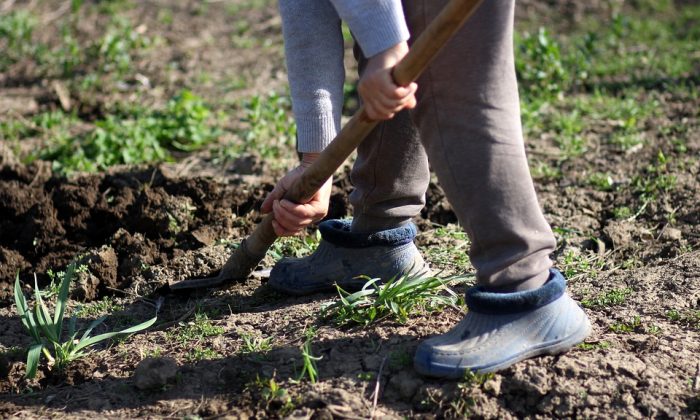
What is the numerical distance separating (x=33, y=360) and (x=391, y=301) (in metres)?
1.14

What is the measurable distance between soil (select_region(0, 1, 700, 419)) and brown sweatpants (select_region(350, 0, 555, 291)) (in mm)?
351

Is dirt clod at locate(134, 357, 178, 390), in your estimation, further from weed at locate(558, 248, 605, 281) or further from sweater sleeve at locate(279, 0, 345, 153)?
weed at locate(558, 248, 605, 281)

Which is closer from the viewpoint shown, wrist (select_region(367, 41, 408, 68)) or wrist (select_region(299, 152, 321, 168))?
wrist (select_region(367, 41, 408, 68))

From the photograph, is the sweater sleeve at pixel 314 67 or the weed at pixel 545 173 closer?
the sweater sleeve at pixel 314 67

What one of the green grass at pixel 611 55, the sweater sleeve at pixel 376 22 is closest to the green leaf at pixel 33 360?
the sweater sleeve at pixel 376 22

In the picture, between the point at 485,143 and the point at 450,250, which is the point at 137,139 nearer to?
the point at 450,250

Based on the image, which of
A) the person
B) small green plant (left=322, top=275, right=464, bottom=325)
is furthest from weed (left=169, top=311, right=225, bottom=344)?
the person

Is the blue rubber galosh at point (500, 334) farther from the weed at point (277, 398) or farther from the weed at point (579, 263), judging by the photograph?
the weed at point (579, 263)

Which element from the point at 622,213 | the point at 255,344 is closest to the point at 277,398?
the point at 255,344

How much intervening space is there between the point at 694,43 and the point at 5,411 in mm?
5611

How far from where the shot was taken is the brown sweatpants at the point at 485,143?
244 centimetres

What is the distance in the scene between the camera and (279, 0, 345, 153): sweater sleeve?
2799mm

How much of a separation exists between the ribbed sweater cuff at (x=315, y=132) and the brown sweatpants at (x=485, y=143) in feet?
1.32

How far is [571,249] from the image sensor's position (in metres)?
3.66
